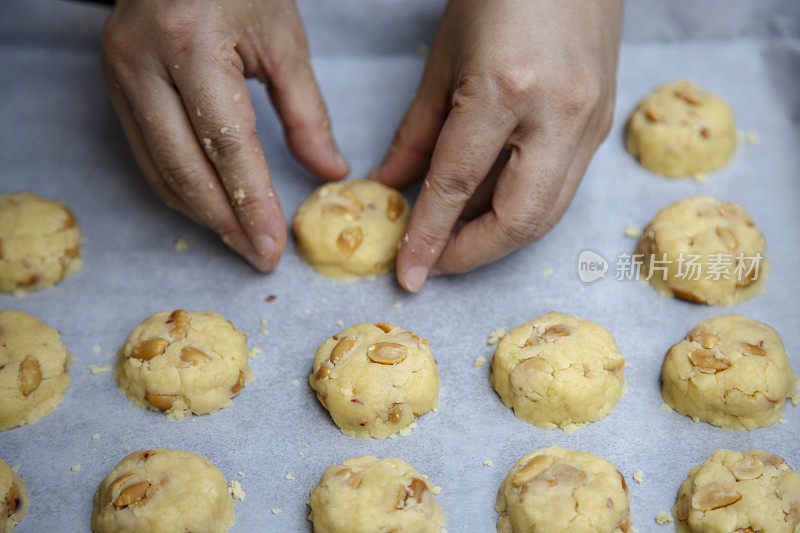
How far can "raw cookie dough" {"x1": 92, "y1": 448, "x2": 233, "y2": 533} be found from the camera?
1.62 metres

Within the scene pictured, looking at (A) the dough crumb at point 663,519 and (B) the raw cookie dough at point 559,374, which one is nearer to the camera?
(A) the dough crumb at point 663,519

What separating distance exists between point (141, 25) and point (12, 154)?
0.98 metres

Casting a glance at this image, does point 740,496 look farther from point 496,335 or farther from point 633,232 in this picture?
point 633,232

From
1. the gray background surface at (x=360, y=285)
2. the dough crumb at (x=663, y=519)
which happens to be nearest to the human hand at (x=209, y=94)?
the gray background surface at (x=360, y=285)

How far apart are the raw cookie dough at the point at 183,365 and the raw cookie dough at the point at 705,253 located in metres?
1.24

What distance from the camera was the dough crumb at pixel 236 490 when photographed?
69.4 inches

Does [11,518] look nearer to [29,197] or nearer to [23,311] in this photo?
[23,311]

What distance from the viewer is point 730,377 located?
6.11ft

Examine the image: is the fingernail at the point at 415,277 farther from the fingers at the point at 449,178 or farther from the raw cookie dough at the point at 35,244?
the raw cookie dough at the point at 35,244

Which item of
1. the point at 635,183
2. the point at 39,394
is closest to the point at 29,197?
the point at 39,394

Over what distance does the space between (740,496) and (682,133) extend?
129 centimetres

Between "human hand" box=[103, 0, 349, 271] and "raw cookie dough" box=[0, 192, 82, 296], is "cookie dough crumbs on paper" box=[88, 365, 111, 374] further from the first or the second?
"human hand" box=[103, 0, 349, 271]

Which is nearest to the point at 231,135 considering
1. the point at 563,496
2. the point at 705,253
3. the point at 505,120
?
the point at 505,120

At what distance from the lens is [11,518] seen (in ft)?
5.55
